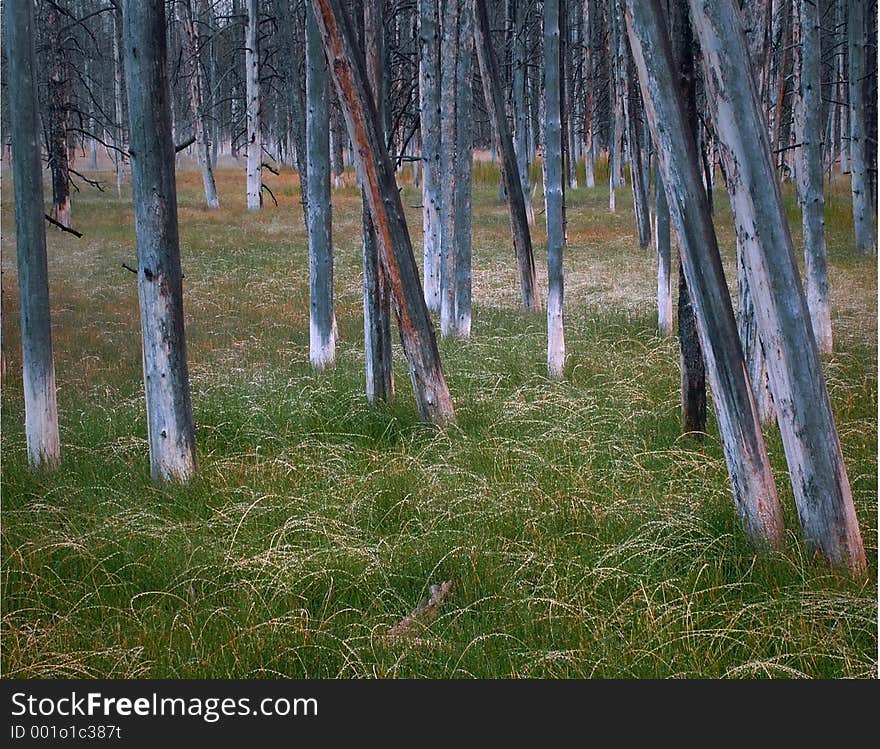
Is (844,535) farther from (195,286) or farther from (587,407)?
(195,286)

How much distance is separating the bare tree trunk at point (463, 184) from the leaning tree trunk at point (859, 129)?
6.07 metres

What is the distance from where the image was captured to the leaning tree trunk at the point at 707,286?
4699mm

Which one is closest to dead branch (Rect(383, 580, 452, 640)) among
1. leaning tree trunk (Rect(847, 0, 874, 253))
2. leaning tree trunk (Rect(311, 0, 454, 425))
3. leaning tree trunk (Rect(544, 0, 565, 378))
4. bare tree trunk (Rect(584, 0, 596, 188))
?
leaning tree trunk (Rect(311, 0, 454, 425))

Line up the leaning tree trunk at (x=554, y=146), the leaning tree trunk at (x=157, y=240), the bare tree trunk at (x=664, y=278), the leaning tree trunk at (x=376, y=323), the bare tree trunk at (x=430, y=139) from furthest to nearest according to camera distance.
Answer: the bare tree trunk at (x=430, y=139) → the bare tree trunk at (x=664, y=278) → the leaning tree trunk at (x=554, y=146) → the leaning tree trunk at (x=376, y=323) → the leaning tree trunk at (x=157, y=240)

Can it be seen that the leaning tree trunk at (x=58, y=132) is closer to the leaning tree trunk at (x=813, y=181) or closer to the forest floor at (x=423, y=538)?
the forest floor at (x=423, y=538)

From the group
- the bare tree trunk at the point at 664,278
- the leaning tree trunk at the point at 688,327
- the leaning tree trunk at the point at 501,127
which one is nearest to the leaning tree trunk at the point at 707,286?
the leaning tree trunk at the point at 688,327

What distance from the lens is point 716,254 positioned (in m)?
4.79

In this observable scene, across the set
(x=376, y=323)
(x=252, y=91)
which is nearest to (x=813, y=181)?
(x=376, y=323)

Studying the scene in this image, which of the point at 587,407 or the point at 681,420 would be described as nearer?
the point at 681,420

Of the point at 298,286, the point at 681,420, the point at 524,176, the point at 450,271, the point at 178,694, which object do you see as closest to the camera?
the point at 178,694

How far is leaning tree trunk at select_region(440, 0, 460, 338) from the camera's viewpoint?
1165 centimetres

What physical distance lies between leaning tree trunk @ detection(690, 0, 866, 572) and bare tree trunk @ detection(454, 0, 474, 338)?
24.1ft

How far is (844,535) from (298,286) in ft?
39.9

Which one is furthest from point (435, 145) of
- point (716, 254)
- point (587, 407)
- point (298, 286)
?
point (716, 254)
